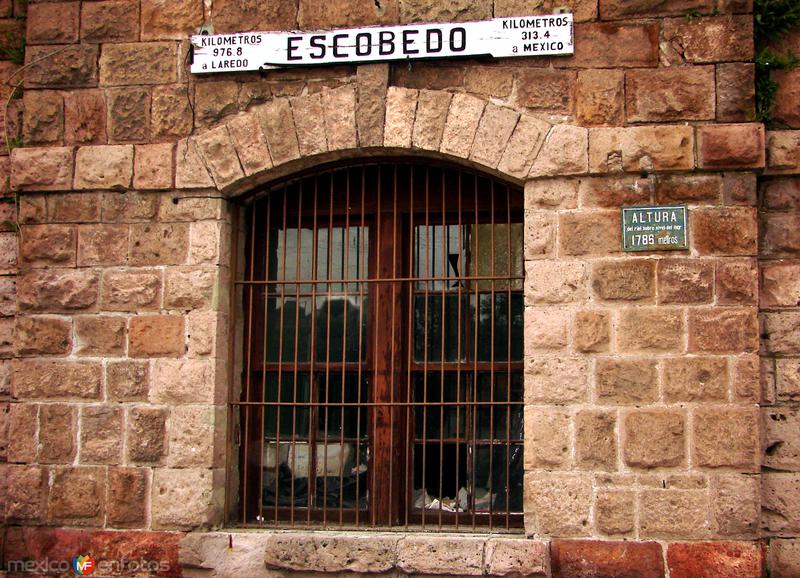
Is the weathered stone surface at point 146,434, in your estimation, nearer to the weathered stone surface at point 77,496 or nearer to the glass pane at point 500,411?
the weathered stone surface at point 77,496

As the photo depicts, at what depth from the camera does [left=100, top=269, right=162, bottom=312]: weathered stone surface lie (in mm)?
5535

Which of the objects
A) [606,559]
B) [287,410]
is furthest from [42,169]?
[606,559]

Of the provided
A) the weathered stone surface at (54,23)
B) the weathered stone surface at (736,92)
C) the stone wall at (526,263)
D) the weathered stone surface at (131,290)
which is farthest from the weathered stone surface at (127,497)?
the weathered stone surface at (736,92)

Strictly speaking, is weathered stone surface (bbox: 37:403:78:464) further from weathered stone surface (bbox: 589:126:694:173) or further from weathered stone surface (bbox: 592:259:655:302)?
weathered stone surface (bbox: 589:126:694:173)

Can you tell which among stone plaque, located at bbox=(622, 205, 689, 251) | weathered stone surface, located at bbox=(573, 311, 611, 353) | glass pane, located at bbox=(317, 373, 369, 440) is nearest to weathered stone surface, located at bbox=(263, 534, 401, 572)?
glass pane, located at bbox=(317, 373, 369, 440)

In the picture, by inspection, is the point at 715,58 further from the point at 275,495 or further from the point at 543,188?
the point at 275,495

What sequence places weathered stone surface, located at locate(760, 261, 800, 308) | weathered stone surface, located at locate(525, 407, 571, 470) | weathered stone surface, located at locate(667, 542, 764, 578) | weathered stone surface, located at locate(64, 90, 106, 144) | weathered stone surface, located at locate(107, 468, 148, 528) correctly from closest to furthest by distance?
weathered stone surface, located at locate(667, 542, 764, 578) < weathered stone surface, located at locate(525, 407, 571, 470) < weathered stone surface, located at locate(760, 261, 800, 308) < weathered stone surface, located at locate(107, 468, 148, 528) < weathered stone surface, located at locate(64, 90, 106, 144)

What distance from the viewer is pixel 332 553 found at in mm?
5129

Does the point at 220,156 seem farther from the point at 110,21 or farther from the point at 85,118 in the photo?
the point at 110,21

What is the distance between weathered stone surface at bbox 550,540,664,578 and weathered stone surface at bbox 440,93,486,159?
87.9 inches

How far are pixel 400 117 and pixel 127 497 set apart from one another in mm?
2698

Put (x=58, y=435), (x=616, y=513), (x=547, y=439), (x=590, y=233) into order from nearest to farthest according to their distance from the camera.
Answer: (x=616, y=513), (x=547, y=439), (x=590, y=233), (x=58, y=435)

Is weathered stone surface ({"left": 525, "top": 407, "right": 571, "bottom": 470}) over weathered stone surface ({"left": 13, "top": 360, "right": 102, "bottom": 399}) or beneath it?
beneath

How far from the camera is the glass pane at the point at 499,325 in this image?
5477 millimetres
